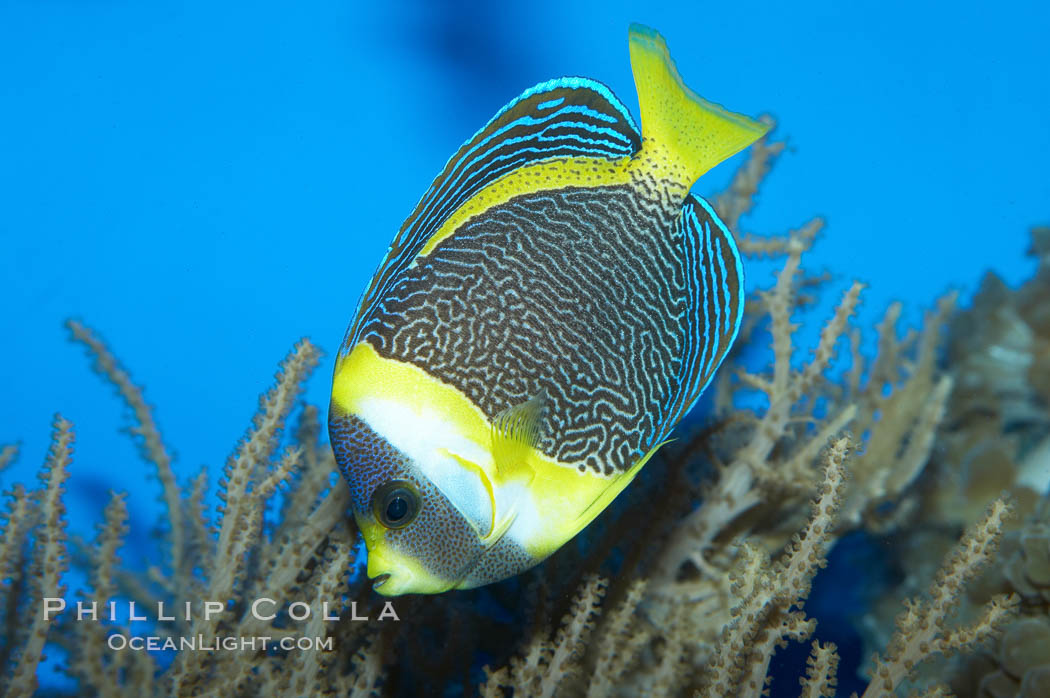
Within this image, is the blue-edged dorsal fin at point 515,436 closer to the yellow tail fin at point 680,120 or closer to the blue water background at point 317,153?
the yellow tail fin at point 680,120

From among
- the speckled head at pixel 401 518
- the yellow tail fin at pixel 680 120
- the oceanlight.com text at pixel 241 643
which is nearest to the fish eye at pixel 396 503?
the speckled head at pixel 401 518

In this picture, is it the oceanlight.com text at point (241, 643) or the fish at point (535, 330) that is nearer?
the fish at point (535, 330)

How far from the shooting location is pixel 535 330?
1.24 metres

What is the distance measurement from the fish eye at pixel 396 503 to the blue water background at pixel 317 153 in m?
1.75

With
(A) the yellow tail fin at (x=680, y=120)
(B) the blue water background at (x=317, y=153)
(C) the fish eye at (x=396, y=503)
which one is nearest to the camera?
(C) the fish eye at (x=396, y=503)

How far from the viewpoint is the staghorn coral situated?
1565 millimetres

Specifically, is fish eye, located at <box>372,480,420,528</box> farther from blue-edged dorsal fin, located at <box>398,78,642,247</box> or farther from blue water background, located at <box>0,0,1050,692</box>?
blue water background, located at <box>0,0,1050,692</box>

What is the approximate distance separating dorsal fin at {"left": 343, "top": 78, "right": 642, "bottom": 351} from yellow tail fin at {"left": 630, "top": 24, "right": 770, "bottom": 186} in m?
0.06

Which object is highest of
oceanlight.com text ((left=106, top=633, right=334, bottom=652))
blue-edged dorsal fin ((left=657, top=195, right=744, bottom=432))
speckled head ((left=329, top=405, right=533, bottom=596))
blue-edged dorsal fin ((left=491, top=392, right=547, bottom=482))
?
blue-edged dorsal fin ((left=657, top=195, right=744, bottom=432))

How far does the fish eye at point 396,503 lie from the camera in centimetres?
117

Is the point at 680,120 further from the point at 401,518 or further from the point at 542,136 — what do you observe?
the point at 401,518

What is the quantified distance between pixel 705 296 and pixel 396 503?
775 millimetres

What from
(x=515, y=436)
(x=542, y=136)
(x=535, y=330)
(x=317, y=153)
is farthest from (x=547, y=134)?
(x=317, y=153)

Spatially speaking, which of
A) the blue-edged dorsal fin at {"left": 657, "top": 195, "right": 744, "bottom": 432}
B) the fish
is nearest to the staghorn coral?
the blue-edged dorsal fin at {"left": 657, "top": 195, "right": 744, "bottom": 432}
